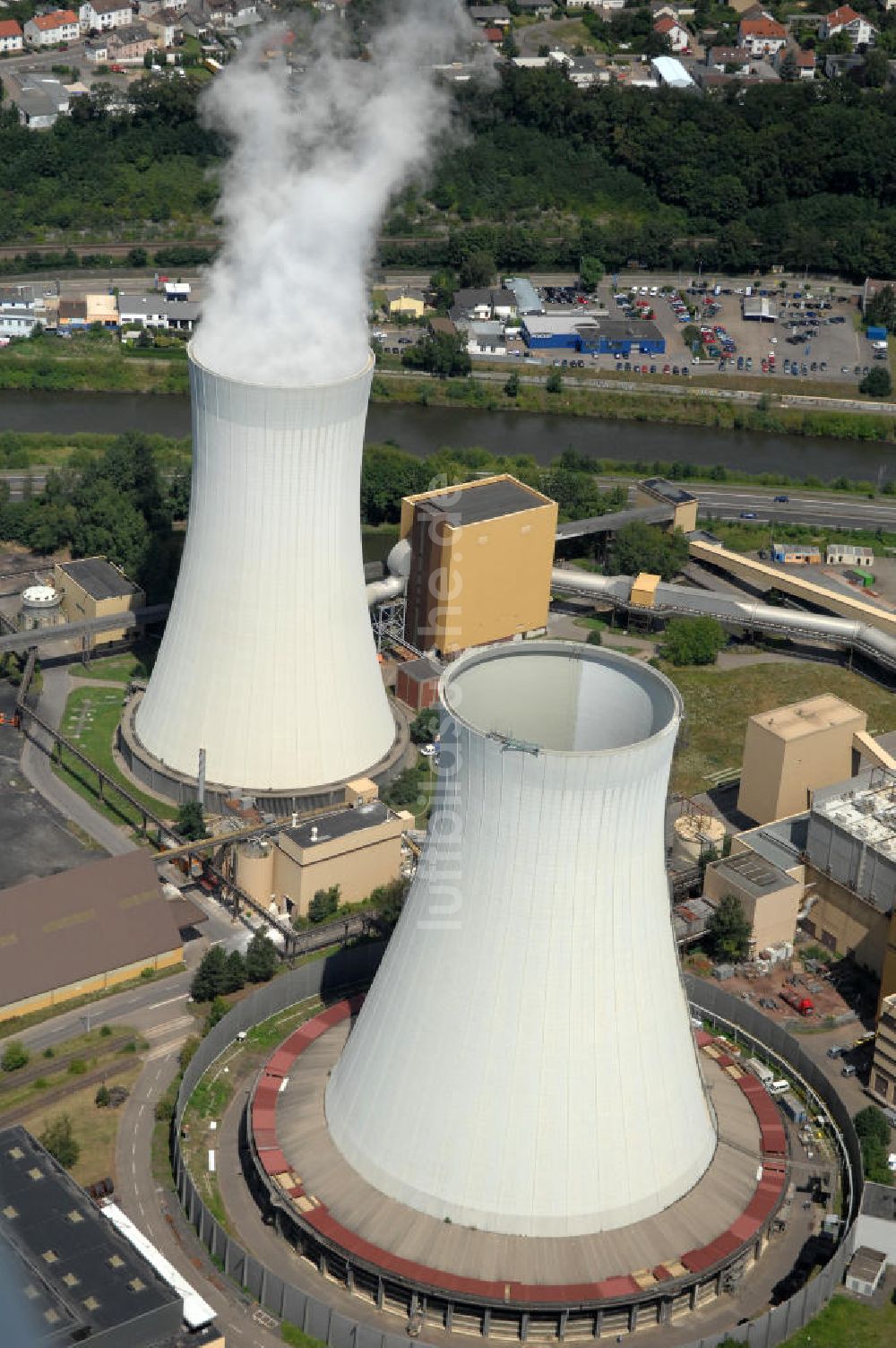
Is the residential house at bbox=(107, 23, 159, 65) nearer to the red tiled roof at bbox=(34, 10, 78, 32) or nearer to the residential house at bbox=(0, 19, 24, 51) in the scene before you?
the red tiled roof at bbox=(34, 10, 78, 32)

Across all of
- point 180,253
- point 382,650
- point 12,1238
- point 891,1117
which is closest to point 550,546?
point 382,650

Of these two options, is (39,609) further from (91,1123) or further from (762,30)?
(762,30)

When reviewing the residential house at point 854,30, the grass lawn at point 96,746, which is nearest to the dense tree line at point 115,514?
the grass lawn at point 96,746

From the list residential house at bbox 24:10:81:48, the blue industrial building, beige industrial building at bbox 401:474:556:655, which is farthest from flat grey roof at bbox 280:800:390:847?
residential house at bbox 24:10:81:48

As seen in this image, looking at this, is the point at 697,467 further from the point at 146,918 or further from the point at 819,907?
the point at 146,918

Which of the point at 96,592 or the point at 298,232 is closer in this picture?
the point at 298,232

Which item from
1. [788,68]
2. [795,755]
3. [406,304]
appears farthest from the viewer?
[788,68]

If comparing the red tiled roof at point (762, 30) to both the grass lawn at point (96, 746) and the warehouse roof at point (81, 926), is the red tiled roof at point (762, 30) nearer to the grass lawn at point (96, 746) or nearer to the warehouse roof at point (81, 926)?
the grass lawn at point (96, 746)

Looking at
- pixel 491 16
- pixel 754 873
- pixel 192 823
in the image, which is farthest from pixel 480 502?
pixel 491 16
